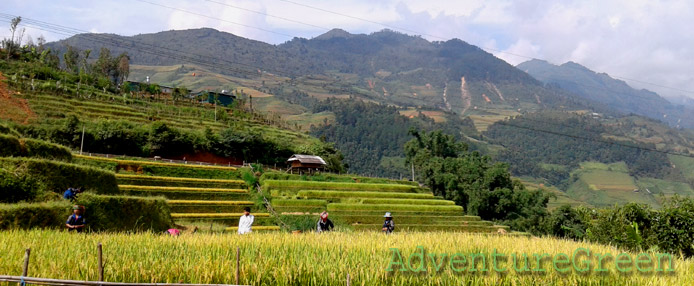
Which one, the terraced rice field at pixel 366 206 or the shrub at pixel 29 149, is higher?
the shrub at pixel 29 149

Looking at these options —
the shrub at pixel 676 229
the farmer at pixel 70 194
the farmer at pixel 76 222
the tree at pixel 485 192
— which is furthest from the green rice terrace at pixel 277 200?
the shrub at pixel 676 229

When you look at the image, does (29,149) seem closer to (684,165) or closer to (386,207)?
(386,207)

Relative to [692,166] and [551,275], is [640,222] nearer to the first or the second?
[551,275]

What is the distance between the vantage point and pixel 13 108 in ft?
146

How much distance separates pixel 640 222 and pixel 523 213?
38961mm

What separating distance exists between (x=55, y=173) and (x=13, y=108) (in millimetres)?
35992

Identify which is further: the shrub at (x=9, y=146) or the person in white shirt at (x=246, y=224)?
the shrub at (x=9, y=146)

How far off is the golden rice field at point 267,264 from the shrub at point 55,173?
6.14 metres

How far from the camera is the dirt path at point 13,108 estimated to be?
140 ft

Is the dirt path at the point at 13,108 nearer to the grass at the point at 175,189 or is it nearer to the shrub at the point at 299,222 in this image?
the grass at the point at 175,189

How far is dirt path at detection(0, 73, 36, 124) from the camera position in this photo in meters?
42.6

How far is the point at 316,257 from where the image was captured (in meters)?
7.42

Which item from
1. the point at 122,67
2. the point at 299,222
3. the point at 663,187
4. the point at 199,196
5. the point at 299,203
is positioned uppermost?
the point at 122,67

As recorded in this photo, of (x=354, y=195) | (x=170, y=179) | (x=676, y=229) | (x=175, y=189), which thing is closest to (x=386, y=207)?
(x=354, y=195)
